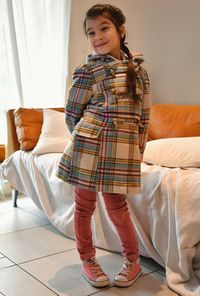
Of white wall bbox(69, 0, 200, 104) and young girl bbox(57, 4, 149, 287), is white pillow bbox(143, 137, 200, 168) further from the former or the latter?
white wall bbox(69, 0, 200, 104)

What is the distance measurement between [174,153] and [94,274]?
655mm

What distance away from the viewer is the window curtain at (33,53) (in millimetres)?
2928

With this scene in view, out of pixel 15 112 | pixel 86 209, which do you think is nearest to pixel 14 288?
pixel 86 209

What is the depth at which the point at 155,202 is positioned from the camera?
162 centimetres

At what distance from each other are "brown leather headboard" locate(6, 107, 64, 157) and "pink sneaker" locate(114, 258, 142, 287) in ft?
4.16

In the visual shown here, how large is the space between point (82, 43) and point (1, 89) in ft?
2.83

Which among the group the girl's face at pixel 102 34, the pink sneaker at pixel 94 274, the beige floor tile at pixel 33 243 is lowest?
the beige floor tile at pixel 33 243

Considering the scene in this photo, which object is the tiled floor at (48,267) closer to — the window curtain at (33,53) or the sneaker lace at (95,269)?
the sneaker lace at (95,269)

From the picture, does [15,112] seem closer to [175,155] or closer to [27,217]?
[27,217]

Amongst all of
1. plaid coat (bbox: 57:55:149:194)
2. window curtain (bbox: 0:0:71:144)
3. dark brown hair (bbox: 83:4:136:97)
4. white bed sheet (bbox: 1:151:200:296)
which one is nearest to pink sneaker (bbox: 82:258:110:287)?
white bed sheet (bbox: 1:151:200:296)

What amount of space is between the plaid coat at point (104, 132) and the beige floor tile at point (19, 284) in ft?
1.47

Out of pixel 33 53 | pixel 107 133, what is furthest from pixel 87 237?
pixel 33 53

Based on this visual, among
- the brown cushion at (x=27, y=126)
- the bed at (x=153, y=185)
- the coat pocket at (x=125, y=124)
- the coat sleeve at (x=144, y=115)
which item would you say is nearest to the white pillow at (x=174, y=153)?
the bed at (x=153, y=185)

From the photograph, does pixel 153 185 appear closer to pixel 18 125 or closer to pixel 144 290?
pixel 144 290
